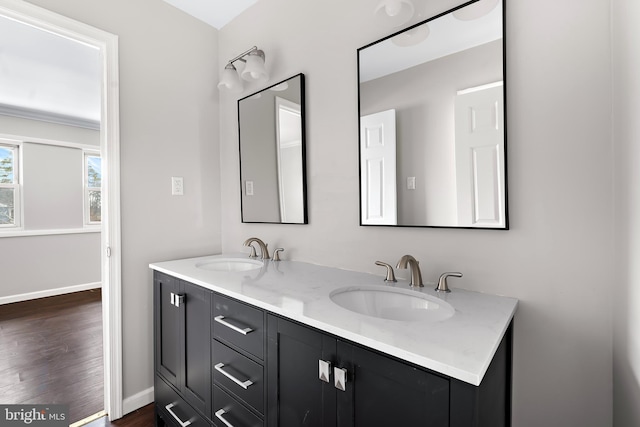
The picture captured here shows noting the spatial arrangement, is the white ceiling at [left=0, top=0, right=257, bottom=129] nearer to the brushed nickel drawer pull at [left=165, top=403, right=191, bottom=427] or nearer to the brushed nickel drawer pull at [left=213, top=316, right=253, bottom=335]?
the brushed nickel drawer pull at [left=213, top=316, right=253, bottom=335]

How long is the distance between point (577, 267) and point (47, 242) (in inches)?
218

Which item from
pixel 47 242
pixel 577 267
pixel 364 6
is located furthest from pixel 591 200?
pixel 47 242

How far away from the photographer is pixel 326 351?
881 millimetres

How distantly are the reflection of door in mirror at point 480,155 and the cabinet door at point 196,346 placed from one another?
1.15 meters

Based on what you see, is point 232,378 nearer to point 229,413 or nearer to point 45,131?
point 229,413

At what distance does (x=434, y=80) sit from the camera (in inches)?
49.1

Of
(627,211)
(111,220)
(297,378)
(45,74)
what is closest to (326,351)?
(297,378)

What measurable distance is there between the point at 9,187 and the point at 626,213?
5.76m

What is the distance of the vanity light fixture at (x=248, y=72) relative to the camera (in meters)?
1.77

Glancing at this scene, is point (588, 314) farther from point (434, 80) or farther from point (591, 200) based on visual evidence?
point (434, 80)

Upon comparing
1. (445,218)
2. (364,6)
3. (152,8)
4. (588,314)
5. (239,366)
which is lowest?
(239,366)

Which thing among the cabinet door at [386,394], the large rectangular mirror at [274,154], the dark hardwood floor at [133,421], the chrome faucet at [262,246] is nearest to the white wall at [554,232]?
the cabinet door at [386,394]

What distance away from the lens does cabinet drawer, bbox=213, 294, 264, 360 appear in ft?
3.62

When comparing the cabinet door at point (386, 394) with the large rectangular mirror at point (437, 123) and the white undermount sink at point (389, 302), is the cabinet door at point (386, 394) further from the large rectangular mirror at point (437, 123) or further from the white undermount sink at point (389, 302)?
the large rectangular mirror at point (437, 123)
